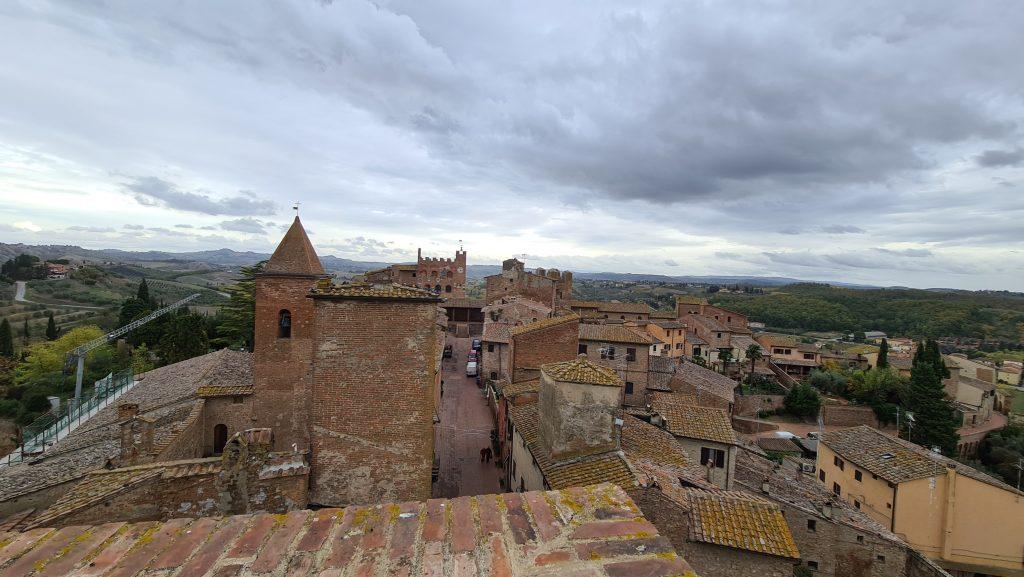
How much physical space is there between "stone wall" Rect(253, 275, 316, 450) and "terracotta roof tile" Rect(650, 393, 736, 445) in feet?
53.3

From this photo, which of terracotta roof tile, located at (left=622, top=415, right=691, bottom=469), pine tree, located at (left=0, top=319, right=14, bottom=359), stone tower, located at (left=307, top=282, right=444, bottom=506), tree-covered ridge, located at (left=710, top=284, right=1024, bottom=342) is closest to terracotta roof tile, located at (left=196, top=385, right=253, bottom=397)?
stone tower, located at (left=307, top=282, right=444, bottom=506)

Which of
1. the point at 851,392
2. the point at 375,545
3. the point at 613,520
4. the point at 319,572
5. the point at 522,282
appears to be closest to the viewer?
the point at 319,572

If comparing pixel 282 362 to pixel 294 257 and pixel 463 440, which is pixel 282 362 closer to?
pixel 294 257

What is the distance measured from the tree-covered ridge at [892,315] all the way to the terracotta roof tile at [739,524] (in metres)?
128

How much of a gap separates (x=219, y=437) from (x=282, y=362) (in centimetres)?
652

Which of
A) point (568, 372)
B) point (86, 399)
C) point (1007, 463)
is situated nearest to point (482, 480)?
point (568, 372)

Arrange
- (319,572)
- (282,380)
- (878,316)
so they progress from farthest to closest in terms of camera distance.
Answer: (878,316), (282,380), (319,572)

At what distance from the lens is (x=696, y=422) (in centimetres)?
2141

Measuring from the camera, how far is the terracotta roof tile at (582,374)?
14.6m

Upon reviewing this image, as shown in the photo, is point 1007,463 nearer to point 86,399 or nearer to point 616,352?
point 616,352

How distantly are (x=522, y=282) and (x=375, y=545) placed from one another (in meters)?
57.2

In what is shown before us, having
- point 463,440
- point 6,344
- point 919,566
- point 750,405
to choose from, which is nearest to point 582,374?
point 463,440

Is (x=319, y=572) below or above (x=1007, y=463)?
above

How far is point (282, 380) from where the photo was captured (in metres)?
14.9
